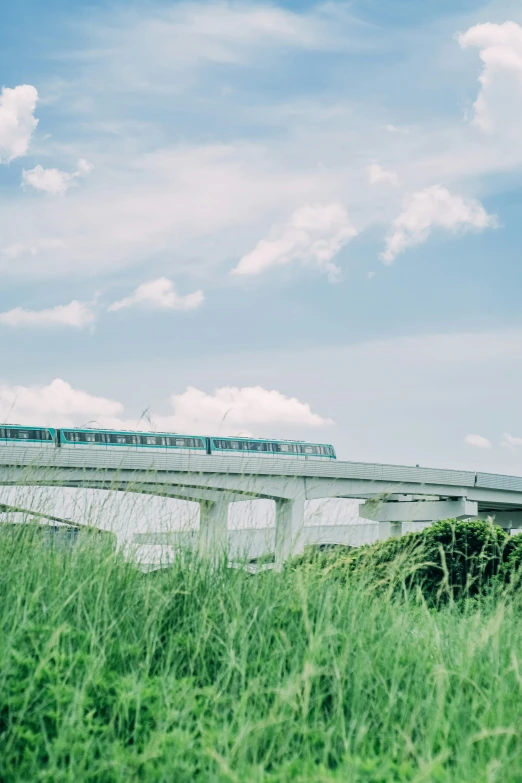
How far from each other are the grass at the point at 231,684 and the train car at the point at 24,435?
34548 mm

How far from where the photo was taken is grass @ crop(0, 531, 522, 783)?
3541mm

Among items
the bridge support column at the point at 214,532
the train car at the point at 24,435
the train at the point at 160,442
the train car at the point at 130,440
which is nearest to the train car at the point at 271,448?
the train at the point at 160,442

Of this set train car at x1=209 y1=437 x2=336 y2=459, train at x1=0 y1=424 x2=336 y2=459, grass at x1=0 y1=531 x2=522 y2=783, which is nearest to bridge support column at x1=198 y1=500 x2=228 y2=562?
grass at x1=0 y1=531 x2=522 y2=783

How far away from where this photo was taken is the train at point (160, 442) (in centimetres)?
3934

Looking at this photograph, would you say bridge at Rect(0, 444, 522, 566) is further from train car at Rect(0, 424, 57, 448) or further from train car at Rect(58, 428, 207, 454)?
train car at Rect(0, 424, 57, 448)

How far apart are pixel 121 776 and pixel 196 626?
4.57ft

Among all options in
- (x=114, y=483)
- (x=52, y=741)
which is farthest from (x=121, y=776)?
(x=114, y=483)

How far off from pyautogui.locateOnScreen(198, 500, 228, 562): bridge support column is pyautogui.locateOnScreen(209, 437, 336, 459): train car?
3856 cm

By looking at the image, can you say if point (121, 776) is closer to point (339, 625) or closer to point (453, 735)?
point (453, 735)

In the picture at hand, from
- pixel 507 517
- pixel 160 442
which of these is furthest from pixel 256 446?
pixel 507 517

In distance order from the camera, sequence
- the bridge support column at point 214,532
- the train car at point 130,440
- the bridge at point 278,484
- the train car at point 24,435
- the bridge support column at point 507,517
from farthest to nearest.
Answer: the bridge support column at point 507,517, the train car at point 130,440, the train car at point 24,435, the bridge at point 278,484, the bridge support column at point 214,532

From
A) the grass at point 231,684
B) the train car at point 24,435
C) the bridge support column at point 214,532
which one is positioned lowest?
the grass at point 231,684

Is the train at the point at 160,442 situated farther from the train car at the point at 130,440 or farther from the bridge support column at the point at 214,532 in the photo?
the bridge support column at the point at 214,532

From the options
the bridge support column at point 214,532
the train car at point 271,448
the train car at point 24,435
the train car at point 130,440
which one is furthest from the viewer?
the train car at point 271,448
